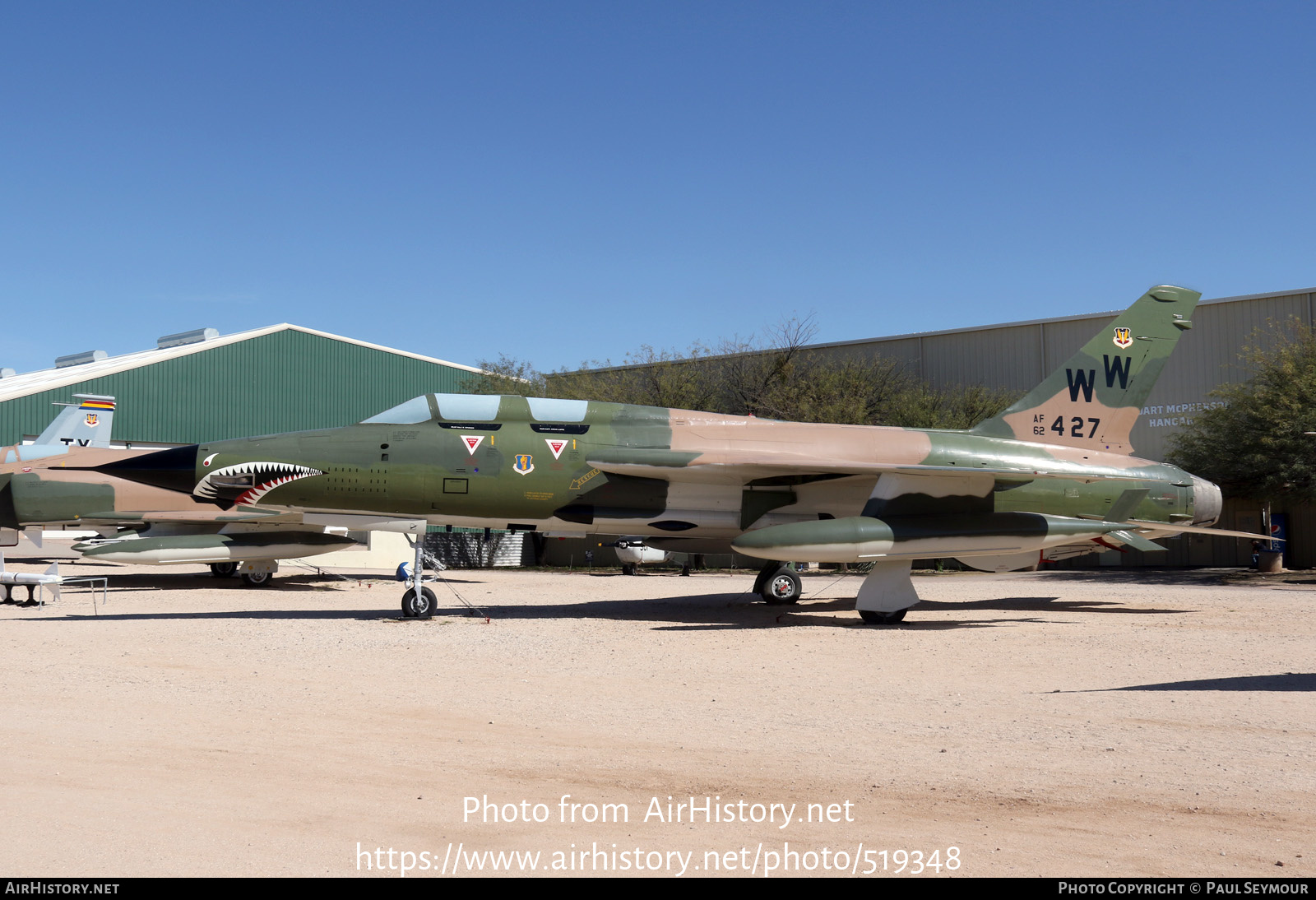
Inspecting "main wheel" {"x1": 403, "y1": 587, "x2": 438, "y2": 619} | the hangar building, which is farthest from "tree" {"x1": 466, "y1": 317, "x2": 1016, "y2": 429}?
"main wheel" {"x1": 403, "y1": 587, "x2": 438, "y2": 619}

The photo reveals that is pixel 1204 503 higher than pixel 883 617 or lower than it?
higher

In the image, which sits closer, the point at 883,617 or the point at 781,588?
the point at 883,617

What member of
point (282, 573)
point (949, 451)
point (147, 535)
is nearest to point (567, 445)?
point (949, 451)

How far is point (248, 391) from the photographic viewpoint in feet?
131

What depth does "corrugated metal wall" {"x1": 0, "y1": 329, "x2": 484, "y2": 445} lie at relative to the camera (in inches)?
1455

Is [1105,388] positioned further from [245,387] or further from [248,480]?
[245,387]

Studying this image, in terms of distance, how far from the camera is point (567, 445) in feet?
46.6

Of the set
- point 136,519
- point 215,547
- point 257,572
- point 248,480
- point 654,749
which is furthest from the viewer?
point 257,572

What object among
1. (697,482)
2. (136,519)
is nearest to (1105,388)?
(697,482)

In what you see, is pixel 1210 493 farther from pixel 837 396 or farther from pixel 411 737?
pixel 837 396

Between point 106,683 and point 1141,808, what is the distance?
8.11m

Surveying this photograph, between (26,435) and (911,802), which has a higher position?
(26,435)

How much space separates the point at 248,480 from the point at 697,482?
20.9ft

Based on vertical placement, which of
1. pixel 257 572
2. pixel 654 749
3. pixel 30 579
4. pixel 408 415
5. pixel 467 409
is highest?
pixel 467 409
